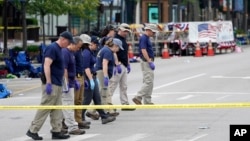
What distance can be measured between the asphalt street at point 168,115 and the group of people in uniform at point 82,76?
1.01 feet

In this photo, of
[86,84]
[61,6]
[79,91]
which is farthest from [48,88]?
[61,6]

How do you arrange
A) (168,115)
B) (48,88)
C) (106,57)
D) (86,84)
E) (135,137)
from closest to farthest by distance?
(48,88)
(135,137)
(86,84)
(106,57)
(168,115)

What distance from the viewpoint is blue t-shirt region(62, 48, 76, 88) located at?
1466 cm

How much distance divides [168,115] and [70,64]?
3449 millimetres

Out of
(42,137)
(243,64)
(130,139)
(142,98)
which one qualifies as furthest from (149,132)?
(243,64)

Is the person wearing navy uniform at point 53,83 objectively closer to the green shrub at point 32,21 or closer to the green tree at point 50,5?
the green tree at point 50,5

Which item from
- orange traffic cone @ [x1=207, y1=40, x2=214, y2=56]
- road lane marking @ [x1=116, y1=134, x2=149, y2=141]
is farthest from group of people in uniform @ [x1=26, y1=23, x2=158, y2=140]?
orange traffic cone @ [x1=207, y1=40, x2=214, y2=56]

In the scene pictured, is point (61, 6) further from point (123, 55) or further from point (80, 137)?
point (80, 137)

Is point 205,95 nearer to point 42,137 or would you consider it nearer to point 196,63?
point 42,137

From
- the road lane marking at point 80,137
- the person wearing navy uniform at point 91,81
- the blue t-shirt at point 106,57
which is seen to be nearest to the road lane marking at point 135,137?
the road lane marking at point 80,137

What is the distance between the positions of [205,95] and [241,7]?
74.2 meters

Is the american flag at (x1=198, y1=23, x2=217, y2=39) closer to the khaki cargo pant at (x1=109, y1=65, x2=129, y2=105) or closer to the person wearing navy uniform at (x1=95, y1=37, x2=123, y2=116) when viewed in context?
the khaki cargo pant at (x1=109, y1=65, x2=129, y2=105)

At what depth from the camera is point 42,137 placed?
47.3 ft

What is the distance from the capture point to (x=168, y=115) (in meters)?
17.4
